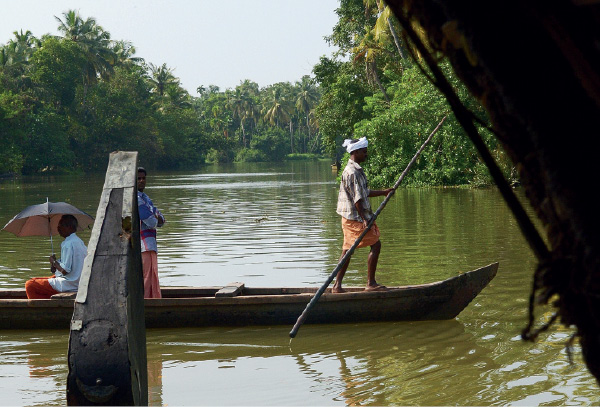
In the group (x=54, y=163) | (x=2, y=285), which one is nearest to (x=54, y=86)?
(x=54, y=163)

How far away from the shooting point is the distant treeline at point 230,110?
88.0 feet

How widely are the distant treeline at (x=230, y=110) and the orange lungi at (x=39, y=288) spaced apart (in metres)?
4.56

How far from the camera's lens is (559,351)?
6086 millimetres

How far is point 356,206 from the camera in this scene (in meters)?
7.19

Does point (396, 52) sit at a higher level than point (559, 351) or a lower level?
higher

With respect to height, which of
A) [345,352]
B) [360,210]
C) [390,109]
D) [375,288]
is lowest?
[345,352]

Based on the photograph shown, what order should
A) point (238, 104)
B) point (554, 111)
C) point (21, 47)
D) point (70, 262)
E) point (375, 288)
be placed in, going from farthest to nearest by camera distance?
point (238, 104) < point (21, 47) < point (375, 288) < point (70, 262) < point (554, 111)

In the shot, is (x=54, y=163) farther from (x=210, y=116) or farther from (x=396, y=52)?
(x=210, y=116)

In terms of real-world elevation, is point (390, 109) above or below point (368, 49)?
below

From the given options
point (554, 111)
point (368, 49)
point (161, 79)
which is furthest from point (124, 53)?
point (554, 111)

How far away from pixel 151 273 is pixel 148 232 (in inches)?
17.1

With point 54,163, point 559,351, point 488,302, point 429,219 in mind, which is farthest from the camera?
point 54,163

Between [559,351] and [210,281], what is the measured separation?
543 centimetres

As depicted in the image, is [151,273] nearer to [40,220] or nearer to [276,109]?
[40,220]
